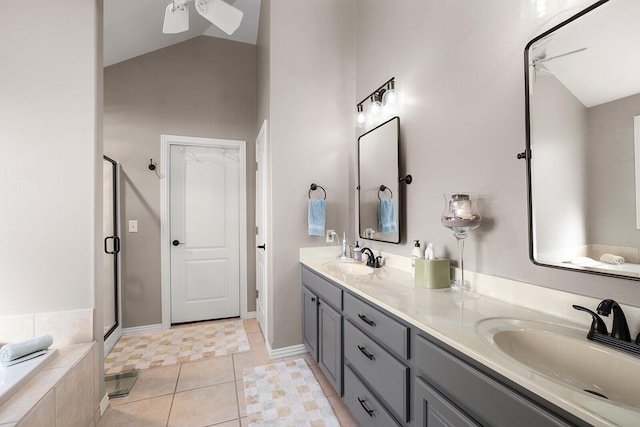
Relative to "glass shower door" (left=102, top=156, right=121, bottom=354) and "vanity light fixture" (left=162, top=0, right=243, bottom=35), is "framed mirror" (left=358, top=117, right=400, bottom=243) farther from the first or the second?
"glass shower door" (left=102, top=156, right=121, bottom=354)

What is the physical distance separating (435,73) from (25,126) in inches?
92.7

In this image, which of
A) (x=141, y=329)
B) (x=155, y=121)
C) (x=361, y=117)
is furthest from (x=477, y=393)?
(x=155, y=121)

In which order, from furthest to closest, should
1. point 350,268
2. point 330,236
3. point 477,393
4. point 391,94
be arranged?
point 330,236 → point 350,268 → point 391,94 → point 477,393

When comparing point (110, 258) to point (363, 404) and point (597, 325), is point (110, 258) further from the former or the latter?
point (597, 325)

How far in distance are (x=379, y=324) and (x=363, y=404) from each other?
0.49 meters

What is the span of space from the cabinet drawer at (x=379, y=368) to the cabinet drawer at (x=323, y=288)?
0.16 meters

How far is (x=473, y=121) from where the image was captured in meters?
1.42

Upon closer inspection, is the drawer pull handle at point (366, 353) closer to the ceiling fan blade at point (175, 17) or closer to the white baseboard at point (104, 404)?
the white baseboard at point (104, 404)

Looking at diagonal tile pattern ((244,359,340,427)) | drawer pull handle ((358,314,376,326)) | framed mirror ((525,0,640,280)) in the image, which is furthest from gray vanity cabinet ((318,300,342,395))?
framed mirror ((525,0,640,280))

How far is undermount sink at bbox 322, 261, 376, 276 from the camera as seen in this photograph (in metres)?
2.06

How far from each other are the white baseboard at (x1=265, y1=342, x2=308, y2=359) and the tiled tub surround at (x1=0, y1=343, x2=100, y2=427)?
1.17m

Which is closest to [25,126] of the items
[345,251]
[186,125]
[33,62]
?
[33,62]

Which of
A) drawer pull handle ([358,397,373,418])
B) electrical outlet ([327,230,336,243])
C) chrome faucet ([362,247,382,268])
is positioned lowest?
drawer pull handle ([358,397,373,418])

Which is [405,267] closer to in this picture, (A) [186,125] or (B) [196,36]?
(A) [186,125]
